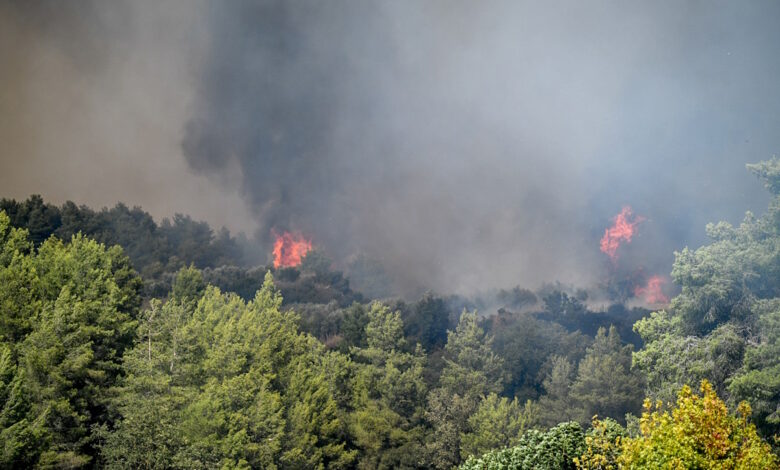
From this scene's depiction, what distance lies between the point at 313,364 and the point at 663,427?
70.3m

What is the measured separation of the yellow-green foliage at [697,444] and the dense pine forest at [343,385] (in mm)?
72

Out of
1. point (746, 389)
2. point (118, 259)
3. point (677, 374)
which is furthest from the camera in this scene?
point (118, 259)

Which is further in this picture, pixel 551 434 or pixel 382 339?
pixel 382 339

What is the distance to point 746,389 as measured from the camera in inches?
1641

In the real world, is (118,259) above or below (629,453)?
above

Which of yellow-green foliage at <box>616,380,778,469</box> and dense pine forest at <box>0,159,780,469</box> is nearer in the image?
yellow-green foliage at <box>616,380,778,469</box>

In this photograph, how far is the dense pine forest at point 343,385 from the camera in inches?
1351

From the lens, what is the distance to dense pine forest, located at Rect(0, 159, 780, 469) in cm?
3431

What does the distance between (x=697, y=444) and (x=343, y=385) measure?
72.0 metres

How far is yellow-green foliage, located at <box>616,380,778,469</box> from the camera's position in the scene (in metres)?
23.8

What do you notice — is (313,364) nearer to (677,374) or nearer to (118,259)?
(118,259)

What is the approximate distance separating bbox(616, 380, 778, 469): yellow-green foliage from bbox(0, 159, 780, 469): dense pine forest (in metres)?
0.07

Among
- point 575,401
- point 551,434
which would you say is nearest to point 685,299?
point 551,434

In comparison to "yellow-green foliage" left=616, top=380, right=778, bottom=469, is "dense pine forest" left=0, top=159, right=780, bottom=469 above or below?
above
